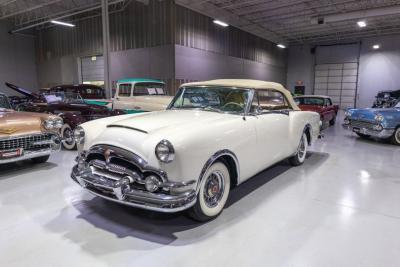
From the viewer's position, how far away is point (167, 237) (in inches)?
106

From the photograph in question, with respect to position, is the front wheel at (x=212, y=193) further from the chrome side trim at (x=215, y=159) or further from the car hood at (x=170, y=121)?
the car hood at (x=170, y=121)

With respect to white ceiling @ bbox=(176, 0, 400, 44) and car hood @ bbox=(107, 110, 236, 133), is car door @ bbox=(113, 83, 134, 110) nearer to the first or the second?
car hood @ bbox=(107, 110, 236, 133)

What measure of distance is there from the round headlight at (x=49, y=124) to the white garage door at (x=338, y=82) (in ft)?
69.3

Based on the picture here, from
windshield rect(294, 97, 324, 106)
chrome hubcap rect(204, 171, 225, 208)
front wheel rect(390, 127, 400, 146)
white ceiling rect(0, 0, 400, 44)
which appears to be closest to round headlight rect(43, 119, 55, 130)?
chrome hubcap rect(204, 171, 225, 208)

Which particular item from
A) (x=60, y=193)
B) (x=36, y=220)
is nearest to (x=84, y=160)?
(x=36, y=220)

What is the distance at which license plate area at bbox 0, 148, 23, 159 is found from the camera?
14.0ft

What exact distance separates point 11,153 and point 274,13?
48.6 feet

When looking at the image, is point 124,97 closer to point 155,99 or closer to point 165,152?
point 155,99

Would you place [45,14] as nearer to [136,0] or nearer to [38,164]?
[136,0]

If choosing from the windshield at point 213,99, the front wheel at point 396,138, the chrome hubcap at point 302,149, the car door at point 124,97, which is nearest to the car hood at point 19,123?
the windshield at point 213,99

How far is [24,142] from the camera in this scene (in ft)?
15.1

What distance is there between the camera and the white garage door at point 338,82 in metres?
20.9

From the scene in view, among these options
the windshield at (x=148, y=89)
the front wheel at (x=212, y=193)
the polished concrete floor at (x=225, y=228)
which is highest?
the windshield at (x=148, y=89)

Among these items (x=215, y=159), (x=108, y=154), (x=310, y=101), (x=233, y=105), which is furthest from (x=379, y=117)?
(x=108, y=154)
